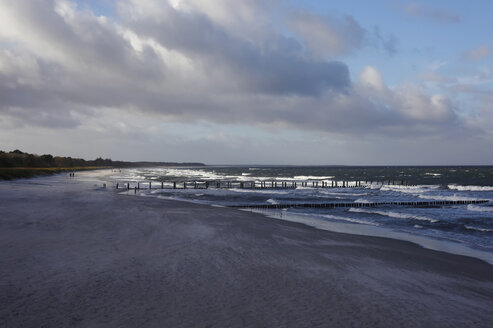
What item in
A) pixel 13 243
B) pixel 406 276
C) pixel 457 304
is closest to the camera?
pixel 457 304

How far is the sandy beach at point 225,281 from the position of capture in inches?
256

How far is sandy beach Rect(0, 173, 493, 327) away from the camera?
6.50 metres

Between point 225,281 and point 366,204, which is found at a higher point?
point 225,281

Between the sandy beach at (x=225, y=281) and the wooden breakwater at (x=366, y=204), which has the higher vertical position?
the sandy beach at (x=225, y=281)

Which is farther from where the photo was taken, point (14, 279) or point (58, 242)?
point (58, 242)

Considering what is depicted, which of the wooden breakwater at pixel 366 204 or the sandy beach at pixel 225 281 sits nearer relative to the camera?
the sandy beach at pixel 225 281

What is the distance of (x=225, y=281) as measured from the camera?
8648 mm

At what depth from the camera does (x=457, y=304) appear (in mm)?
7758

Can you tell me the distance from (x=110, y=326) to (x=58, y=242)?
25.7ft

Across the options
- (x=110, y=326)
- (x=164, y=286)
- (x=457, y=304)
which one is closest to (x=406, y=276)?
(x=457, y=304)

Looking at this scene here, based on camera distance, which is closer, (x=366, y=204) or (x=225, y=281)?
(x=225, y=281)

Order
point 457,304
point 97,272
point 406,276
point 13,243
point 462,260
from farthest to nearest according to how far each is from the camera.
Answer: point 462,260 < point 13,243 < point 406,276 < point 97,272 < point 457,304

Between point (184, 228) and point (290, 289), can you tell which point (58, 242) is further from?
point (290, 289)

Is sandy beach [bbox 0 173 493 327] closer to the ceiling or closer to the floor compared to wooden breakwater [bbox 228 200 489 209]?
closer to the ceiling
